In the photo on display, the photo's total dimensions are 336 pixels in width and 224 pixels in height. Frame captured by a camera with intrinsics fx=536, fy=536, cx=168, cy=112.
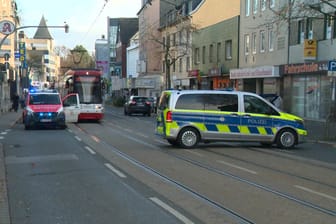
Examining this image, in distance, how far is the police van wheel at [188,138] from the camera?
659 inches

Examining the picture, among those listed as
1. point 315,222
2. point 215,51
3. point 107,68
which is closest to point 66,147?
point 315,222

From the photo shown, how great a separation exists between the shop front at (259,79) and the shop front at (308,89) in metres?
0.97

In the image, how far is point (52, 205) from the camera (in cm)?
803

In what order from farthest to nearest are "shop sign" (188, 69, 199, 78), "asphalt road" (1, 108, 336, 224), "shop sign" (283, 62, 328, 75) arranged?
"shop sign" (188, 69, 199, 78) < "shop sign" (283, 62, 328, 75) < "asphalt road" (1, 108, 336, 224)

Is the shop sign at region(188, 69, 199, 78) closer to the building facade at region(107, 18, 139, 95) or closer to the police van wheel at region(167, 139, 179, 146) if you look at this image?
the police van wheel at region(167, 139, 179, 146)

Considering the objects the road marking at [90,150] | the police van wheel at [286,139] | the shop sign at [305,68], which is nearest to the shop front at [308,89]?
the shop sign at [305,68]

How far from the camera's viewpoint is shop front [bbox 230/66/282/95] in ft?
116

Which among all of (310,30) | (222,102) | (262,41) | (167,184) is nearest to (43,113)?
(222,102)

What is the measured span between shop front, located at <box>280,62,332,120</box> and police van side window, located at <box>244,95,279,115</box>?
12.2 metres

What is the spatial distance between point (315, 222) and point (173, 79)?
53.5 metres

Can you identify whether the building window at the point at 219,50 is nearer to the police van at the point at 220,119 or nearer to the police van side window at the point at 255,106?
the police van at the point at 220,119

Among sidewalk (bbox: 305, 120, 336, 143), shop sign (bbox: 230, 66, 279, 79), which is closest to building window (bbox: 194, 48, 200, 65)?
shop sign (bbox: 230, 66, 279, 79)

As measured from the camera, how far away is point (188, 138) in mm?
16812

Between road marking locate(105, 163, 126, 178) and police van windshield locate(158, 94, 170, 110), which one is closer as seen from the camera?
road marking locate(105, 163, 126, 178)
